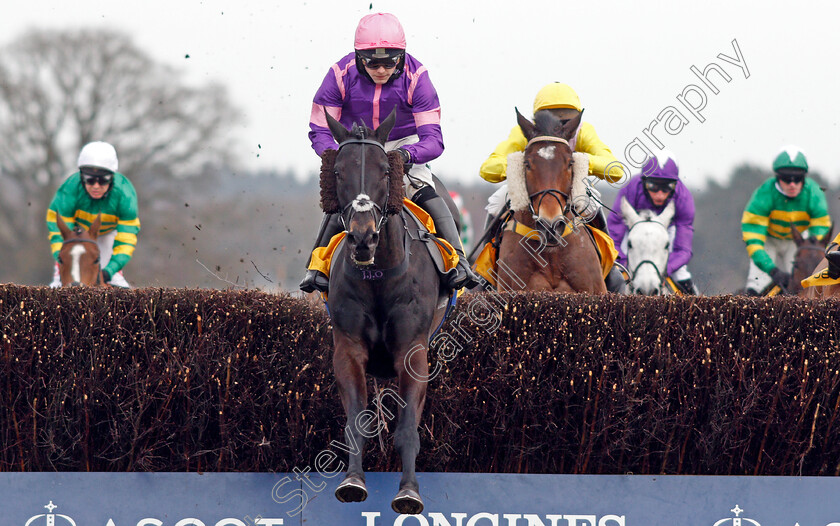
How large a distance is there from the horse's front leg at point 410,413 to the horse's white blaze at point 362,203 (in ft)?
2.39

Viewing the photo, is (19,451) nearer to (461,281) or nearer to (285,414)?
(285,414)

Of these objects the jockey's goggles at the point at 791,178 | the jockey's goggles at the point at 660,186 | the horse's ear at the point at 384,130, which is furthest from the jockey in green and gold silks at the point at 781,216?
the horse's ear at the point at 384,130

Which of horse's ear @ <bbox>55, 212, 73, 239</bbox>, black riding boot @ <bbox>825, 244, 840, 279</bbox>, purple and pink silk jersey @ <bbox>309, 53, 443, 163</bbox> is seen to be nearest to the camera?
purple and pink silk jersey @ <bbox>309, 53, 443, 163</bbox>

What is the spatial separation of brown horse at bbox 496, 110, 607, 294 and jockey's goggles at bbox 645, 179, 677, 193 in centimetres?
269

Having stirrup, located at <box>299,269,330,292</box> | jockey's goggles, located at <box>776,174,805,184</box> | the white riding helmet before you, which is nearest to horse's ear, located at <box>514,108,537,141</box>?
stirrup, located at <box>299,269,330,292</box>

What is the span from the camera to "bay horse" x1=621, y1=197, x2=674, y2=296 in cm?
829

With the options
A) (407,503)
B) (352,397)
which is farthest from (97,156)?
(407,503)

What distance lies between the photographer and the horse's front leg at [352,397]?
436 centimetres

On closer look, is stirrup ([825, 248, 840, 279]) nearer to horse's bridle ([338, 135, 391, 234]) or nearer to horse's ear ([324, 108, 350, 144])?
horse's bridle ([338, 135, 391, 234])

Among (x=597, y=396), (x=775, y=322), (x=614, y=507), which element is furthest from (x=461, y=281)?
(x=775, y=322)

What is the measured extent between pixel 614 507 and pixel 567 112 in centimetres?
330

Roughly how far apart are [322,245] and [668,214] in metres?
5.02

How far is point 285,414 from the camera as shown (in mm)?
5406

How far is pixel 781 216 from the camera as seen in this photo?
33.9 feet
